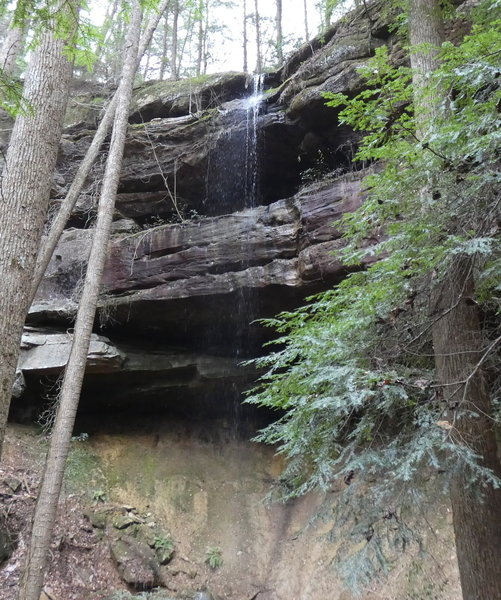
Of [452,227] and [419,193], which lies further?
[419,193]

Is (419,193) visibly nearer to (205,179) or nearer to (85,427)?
(205,179)

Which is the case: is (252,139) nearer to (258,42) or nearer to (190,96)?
(190,96)

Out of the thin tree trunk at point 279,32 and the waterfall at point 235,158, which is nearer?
the waterfall at point 235,158

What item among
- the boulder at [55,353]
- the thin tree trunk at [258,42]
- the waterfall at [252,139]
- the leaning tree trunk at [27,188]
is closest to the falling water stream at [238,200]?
the waterfall at [252,139]

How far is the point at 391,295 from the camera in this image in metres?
3.69

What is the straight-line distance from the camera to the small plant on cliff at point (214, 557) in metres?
7.70

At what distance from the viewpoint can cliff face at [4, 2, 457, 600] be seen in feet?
26.2

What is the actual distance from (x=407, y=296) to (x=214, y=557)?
6617 millimetres

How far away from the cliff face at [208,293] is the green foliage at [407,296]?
3637 mm

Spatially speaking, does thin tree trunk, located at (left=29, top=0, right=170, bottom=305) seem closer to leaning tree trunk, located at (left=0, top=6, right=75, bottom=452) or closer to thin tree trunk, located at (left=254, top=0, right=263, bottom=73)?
leaning tree trunk, located at (left=0, top=6, right=75, bottom=452)

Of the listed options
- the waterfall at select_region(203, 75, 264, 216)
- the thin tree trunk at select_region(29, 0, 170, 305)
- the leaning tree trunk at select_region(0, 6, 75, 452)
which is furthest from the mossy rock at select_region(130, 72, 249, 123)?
the leaning tree trunk at select_region(0, 6, 75, 452)

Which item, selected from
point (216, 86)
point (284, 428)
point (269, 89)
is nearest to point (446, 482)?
point (284, 428)

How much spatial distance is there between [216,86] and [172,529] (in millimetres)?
10200

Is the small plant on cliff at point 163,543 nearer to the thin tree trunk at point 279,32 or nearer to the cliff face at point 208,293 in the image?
the cliff face at point 208,293
